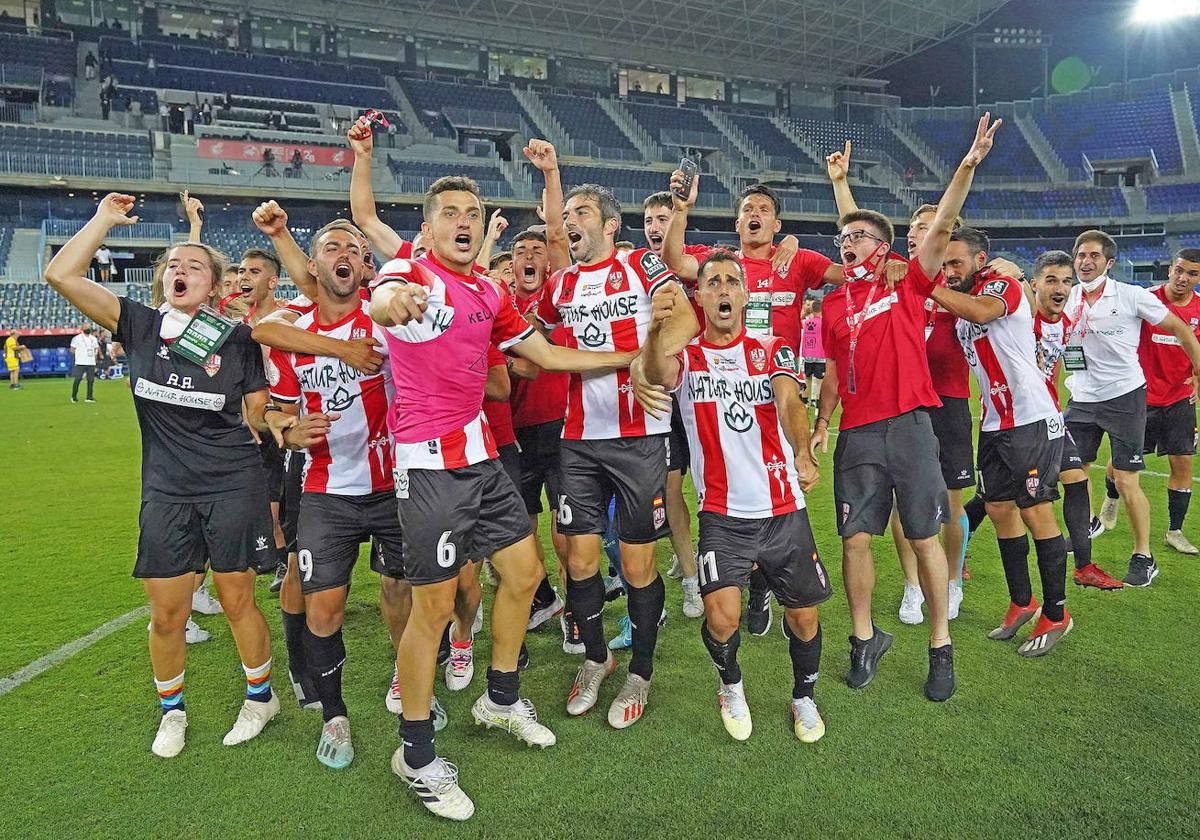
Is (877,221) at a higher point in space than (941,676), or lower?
higher

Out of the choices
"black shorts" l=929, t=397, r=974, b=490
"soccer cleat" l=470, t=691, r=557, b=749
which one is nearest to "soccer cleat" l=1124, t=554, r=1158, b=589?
"black shorts" l=929, t=397, r=974, b=490

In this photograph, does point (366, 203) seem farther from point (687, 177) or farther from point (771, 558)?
point (771, 558)

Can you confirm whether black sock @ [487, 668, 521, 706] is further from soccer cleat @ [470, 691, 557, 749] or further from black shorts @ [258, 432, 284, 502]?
black shorts @ [258, 432, 284, 502]

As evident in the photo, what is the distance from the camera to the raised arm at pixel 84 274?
341 centimetres

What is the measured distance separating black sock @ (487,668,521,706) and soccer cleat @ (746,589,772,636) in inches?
74.4

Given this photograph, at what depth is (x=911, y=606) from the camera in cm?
514

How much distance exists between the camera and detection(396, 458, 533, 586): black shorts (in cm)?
329

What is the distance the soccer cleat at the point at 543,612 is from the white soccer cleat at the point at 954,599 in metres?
2.64

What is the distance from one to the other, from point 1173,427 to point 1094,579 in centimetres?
199

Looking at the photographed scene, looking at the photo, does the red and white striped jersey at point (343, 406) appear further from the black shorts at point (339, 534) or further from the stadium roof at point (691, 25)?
the stadium roof at point (691, 25)

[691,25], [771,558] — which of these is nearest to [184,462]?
[771,558]

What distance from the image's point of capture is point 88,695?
421 cm

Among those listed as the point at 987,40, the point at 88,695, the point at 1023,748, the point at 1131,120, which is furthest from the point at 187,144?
the point at 1131,120

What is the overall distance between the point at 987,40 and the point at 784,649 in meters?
54.9
